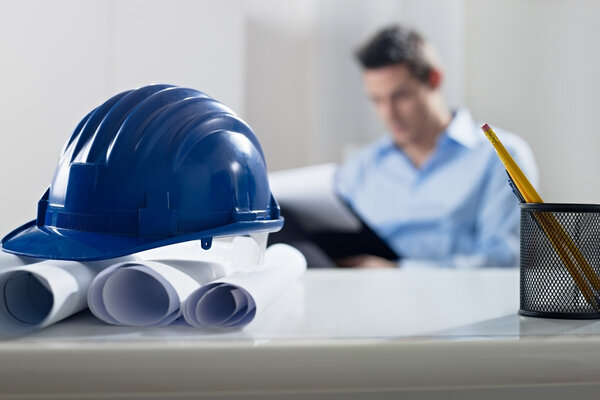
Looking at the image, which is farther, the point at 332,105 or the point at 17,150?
the point at 332,105

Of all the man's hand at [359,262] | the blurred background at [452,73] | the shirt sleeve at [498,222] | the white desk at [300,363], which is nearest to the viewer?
the white desk at [300,363]

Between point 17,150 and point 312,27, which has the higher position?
point 312,27

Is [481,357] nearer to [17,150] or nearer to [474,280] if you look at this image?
[474,280]

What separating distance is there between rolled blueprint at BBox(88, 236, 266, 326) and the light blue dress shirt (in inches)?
67.6

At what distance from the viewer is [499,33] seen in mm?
2617

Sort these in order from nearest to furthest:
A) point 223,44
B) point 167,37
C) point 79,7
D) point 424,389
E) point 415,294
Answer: point 424,389 < point 415,294 < point 79,7 < point 167,37 < point 223,44

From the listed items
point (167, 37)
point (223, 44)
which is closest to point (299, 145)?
point (223, 44)

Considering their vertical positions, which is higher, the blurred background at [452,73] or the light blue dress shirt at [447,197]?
the blurred background at [452,73]

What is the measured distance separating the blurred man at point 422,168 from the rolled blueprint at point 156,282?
1721 millimetres

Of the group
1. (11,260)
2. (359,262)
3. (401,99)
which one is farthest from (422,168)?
(11,260)

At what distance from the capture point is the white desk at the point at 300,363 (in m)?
0.33

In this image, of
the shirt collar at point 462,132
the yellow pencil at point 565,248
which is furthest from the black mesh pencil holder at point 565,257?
the shirt collar at point 462,132

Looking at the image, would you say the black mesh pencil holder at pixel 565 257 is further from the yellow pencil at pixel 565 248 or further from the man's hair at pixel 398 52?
the man's hair at pixel 398 52

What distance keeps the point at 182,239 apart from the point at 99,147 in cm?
9
